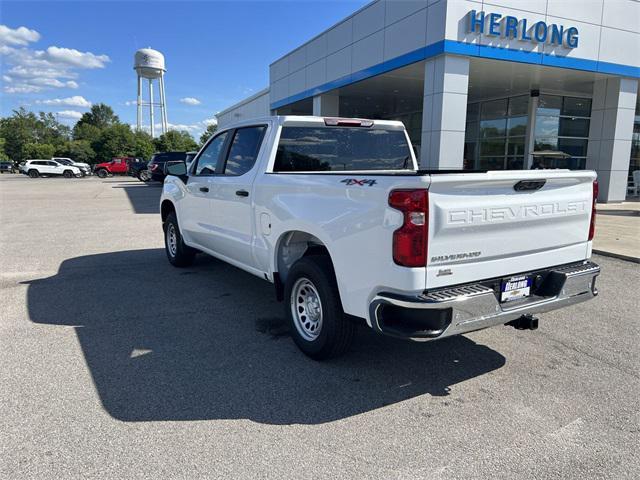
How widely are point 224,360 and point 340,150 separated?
246 centimetres

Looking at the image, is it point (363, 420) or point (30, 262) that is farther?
point (30, 262)

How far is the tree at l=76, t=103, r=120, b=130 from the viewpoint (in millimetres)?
112562

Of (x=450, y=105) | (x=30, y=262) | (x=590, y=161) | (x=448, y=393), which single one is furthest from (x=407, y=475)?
(x=590, y=161)

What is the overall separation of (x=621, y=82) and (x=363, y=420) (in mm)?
17955

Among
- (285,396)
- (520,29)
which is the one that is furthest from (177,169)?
(520,29)

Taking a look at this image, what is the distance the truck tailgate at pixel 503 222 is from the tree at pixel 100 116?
12333cm

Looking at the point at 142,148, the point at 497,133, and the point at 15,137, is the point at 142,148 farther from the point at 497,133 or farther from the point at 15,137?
the point at 497,133

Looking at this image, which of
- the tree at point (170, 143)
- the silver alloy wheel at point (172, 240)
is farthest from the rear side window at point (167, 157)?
the tree at point (170, 143)

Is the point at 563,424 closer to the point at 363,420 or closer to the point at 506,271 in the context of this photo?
the point at 506,271

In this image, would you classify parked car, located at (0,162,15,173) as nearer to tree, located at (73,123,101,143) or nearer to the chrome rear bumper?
tree, located at (73,123,101,143)

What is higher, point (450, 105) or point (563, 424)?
point (450, 105)

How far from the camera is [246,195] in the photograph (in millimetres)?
4852

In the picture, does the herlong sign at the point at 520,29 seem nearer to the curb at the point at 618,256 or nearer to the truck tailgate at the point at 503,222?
the curb at the point at 618,256

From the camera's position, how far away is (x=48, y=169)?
4416cm
